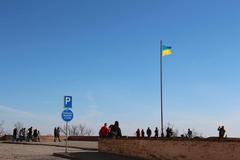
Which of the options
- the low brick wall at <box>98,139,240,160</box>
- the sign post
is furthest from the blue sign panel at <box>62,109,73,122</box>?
the low brick wall at <box>98,139,240,160</box>

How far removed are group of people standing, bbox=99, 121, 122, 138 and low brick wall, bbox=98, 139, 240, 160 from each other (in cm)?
54

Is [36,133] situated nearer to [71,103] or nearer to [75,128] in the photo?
[71,103]

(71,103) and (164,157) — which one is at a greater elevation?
(71,103)

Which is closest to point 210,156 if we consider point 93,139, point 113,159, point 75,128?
point 113,159

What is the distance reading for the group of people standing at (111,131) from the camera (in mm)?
29938

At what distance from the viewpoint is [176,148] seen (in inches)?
908

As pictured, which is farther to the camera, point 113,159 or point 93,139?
point 93,139

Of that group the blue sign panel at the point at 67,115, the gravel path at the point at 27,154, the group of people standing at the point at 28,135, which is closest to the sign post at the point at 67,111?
the blue sign panel at the point at 67,115

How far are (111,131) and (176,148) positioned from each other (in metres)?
7.66

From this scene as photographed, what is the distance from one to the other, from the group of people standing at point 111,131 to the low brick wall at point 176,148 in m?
0.54

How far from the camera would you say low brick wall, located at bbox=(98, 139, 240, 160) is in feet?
65.6

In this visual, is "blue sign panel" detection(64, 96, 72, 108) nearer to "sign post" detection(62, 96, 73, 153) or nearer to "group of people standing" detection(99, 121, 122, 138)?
"sign post" detection(62, 96, 73, 153)

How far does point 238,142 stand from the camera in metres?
19.6

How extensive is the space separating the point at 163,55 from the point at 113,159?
1540 centimetres
